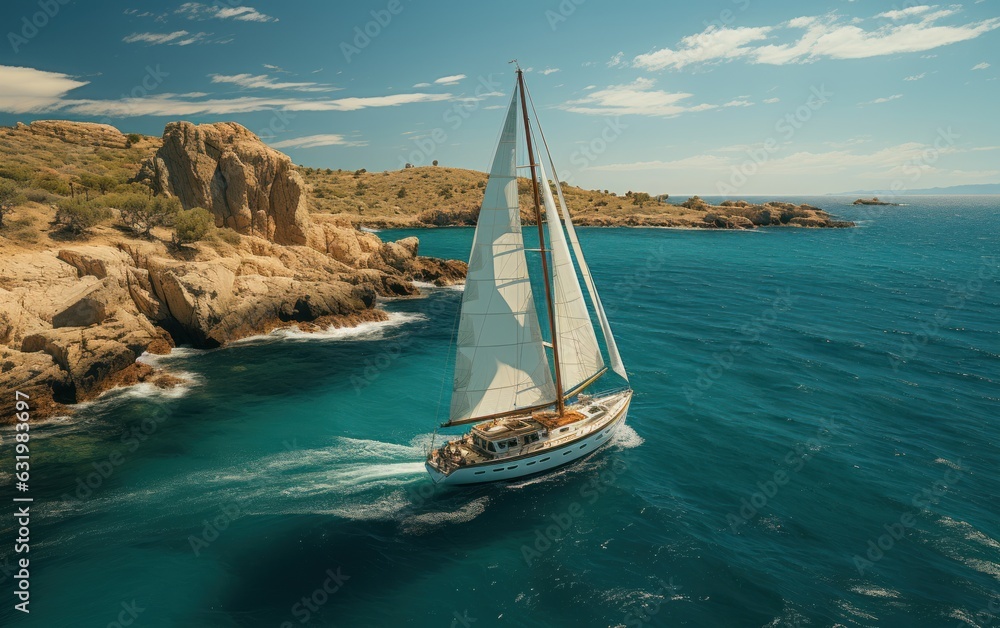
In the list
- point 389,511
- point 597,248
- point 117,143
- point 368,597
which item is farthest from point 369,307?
point 117,143

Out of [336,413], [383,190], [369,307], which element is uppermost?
[383,190]

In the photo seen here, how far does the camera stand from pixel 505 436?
23.0 m

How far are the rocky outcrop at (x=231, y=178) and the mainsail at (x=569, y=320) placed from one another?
3918 cm

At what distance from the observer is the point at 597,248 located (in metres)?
103

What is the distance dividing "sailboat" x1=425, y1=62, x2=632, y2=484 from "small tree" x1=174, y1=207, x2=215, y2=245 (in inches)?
1281

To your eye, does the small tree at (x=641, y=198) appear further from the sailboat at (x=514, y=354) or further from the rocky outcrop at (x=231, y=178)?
the sailboat at (x=514, y=354)

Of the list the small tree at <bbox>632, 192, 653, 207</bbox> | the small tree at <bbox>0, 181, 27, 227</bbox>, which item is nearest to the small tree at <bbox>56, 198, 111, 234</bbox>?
the small tree at <bbox>0, 181, 27, 227</bbox>

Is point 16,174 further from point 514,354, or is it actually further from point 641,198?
point 641,198

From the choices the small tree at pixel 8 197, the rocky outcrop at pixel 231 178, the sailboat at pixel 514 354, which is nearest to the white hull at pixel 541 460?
the sailboat at pixel 514 354

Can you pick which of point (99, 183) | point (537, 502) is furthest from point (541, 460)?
point (99, 183)

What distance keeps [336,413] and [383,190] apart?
14360 centimetres

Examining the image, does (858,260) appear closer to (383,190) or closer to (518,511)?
(518,511)

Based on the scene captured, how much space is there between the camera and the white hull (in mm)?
22109

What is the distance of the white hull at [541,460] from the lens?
2211 centimetres
